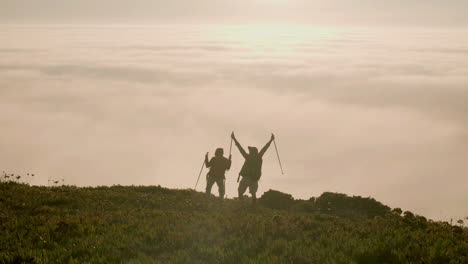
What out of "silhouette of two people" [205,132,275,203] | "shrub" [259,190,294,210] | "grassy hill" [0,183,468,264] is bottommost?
"grassy hill" [0,183,468,264]

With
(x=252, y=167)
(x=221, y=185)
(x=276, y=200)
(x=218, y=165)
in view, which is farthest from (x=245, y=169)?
(x=276, y=200)

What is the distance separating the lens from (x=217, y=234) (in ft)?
33.7

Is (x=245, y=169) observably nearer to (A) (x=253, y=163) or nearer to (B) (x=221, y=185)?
(A) (x=253, y=163)

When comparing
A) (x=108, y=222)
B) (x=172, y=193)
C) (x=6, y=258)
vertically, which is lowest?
(x=6, y=258)

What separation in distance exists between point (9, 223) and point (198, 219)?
465 centimetres

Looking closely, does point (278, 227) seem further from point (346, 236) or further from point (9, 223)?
point (9, 223)

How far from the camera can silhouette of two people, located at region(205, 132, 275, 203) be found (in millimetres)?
18047

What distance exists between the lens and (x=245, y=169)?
59.6 feet

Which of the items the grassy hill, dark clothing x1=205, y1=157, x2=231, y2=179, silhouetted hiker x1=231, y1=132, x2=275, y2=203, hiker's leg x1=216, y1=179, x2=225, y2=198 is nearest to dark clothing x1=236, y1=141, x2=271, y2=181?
silhouetted hiker x1=231, y1=132, x2=275, y2=203

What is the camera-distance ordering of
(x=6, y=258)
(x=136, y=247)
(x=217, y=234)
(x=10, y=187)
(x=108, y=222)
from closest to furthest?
(x=6, y=258), (x=136, y=247), (x=217, y=234), (x=108, y=222), (x=10, y=187)

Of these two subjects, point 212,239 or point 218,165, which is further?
point 218,165

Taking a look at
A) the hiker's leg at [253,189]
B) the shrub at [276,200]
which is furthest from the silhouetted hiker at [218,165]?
the shrub at [276,200]

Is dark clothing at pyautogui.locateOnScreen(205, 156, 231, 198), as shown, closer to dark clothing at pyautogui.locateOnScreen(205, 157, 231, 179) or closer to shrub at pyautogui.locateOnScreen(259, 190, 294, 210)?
dark clothing at pyautogui.locateOnScreen(205, 157, 231, 179)

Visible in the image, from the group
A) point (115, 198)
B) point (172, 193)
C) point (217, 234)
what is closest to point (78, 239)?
point (217, 234)
